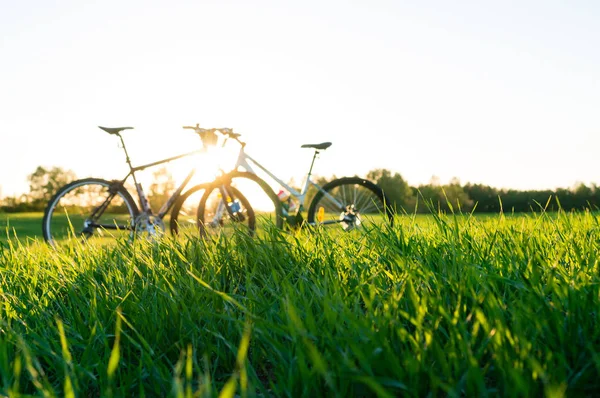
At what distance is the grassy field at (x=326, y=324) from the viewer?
4.31ft

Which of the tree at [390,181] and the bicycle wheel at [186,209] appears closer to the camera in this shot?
the bicycle wheel at [186,209]

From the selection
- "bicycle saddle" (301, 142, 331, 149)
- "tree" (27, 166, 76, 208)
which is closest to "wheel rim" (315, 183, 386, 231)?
"bicycle saddle" (301, 142, 331, 149)

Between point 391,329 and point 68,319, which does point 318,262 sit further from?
point 68,319

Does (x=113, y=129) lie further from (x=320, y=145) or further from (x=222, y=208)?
(x=320, y=145)

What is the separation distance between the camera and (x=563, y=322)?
1.50 m

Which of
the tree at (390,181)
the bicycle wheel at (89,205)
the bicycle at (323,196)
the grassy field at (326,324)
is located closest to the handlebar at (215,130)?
the bicycle at (323,196)

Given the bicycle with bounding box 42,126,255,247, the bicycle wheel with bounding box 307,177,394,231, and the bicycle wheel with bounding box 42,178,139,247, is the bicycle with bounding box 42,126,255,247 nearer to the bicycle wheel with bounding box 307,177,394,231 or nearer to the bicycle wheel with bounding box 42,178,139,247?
the bicycle wheel with bounding box 42,178,139,247

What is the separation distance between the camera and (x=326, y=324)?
5.52 feet

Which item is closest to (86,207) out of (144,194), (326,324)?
(144,194)

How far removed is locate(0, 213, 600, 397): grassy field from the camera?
51.8 inches

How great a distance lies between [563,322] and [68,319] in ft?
6.10

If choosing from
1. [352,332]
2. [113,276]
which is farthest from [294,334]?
[113,276]

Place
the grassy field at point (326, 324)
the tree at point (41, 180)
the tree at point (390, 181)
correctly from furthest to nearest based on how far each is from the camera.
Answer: the tree at point (390, 181)
the tree at point (41, 180)
the grassy field at point (326, 324)

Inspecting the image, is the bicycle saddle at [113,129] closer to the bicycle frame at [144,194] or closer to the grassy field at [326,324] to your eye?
the bicycle frame at [144,194]
